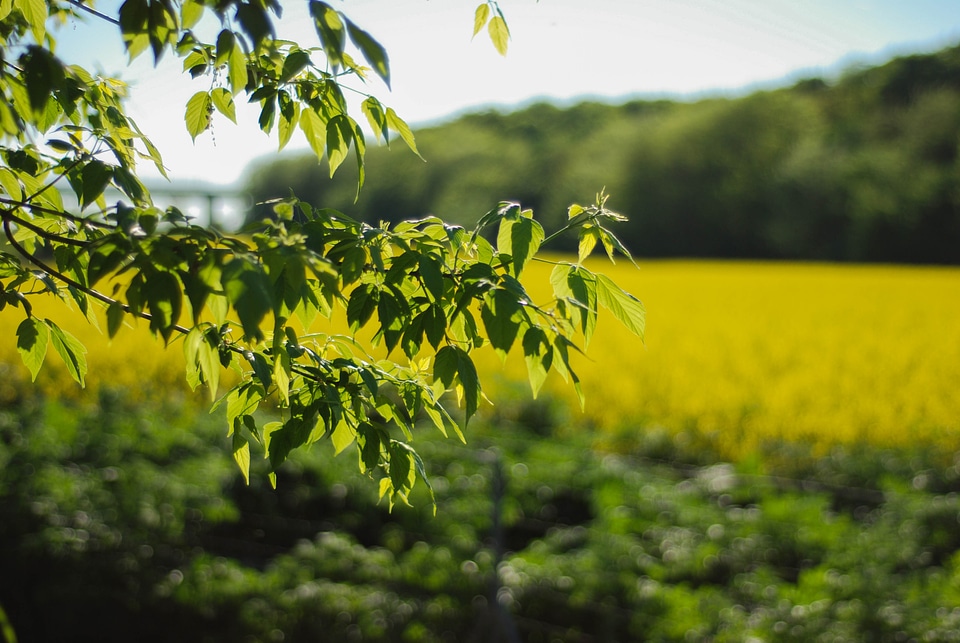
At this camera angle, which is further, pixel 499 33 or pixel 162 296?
pixel 499 33

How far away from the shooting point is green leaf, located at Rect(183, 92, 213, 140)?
180 cm

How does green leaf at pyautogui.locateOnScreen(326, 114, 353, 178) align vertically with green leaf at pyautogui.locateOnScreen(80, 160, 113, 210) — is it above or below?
above

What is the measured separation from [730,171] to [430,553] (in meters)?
51.2

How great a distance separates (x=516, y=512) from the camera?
16.8 feet

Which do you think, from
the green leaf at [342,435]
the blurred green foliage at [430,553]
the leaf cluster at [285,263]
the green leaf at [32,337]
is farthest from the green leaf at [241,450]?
the blurred green foliage at [430,553]

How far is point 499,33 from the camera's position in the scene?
1.71 metres

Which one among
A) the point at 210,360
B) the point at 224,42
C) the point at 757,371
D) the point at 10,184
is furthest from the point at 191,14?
the point at 757,371

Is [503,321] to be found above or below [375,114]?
below

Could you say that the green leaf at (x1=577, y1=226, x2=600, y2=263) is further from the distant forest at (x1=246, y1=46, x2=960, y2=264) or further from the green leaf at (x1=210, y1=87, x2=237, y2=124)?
the distant forest at (x1=246, y1=46, x2=960, y2=264)

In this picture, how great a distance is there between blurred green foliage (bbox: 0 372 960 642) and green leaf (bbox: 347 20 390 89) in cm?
319

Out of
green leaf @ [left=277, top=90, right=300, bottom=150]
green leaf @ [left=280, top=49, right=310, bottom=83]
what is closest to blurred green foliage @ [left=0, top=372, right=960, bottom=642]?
green leaf @ [left=277, top=90, right=300, bottom=150]

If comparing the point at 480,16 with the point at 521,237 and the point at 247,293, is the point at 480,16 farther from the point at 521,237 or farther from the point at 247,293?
the point at 247,293

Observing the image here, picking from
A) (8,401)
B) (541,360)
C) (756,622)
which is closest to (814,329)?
(756,622)

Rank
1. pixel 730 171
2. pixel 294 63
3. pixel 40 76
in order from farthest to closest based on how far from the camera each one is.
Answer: pixel 730 171 < pixel 294 63 < pixel 40 76
